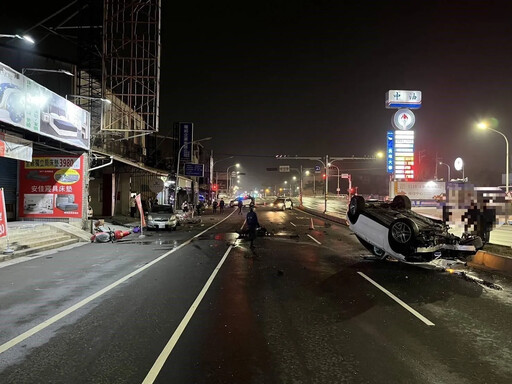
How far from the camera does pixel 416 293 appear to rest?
820cm

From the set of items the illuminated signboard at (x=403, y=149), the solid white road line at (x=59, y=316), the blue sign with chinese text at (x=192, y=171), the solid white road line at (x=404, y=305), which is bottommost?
the solid white road line at (x=59, y=316)

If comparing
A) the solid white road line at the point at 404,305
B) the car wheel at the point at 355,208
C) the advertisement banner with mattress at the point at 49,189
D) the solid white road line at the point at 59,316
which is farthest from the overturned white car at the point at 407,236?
the advertisement banner with mattress at the point at 49,189

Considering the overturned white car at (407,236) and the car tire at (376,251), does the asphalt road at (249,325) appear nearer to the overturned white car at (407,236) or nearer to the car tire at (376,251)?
the overturned white car at (407,236)

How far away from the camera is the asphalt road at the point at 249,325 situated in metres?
4.41

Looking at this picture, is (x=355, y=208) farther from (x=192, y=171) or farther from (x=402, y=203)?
(x=192, y=171)

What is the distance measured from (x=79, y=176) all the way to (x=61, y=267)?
956 cm

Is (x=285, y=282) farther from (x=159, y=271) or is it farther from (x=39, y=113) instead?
(x=39, y=113)

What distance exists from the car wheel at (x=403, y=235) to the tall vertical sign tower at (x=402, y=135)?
2370 cm

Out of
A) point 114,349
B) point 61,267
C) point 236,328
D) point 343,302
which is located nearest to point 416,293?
point 343,302

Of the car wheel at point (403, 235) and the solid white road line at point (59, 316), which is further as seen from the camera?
the car wheel at point (403, 235)

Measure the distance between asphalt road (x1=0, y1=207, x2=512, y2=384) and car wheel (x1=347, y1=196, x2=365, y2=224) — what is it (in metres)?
2.13

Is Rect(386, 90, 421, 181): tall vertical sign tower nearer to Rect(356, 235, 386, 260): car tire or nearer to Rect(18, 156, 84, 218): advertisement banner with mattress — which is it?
Rect(356, 235, 386, 260): car tire

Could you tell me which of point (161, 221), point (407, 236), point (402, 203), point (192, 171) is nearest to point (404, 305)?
point (407, 236)

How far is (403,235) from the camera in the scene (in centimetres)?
1072
